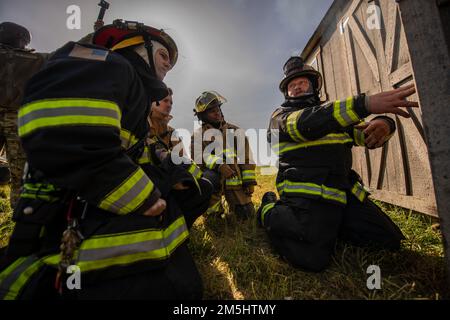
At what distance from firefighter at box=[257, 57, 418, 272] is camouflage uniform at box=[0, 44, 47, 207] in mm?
3047

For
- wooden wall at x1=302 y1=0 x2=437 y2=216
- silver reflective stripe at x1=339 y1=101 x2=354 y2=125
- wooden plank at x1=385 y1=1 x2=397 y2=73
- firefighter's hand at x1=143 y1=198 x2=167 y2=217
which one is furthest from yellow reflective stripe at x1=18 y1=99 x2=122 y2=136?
wooden plank at x1=385 y1=1 x2=397 y2=73

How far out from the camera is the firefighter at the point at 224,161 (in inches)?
144

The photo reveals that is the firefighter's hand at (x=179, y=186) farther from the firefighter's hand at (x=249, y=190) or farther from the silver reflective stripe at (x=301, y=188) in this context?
the firefighter's hand at (x=249, y=190)

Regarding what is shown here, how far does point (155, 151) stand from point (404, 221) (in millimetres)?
3040

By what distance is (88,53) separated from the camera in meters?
1.25

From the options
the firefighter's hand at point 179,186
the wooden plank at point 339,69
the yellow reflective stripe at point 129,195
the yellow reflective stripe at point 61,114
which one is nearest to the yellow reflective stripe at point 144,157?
the firefighter's hand at point 179,186

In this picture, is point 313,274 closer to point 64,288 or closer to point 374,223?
point 374,223

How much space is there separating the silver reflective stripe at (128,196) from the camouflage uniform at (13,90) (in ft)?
8.61

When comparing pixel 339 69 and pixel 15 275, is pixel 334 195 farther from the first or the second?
pixel 339 69

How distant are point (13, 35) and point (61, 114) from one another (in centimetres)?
311

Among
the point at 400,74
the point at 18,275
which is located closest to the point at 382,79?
the point at 400,74

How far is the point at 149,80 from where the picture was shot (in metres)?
1.61

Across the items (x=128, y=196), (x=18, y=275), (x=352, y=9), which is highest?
(x=352, y=9)
